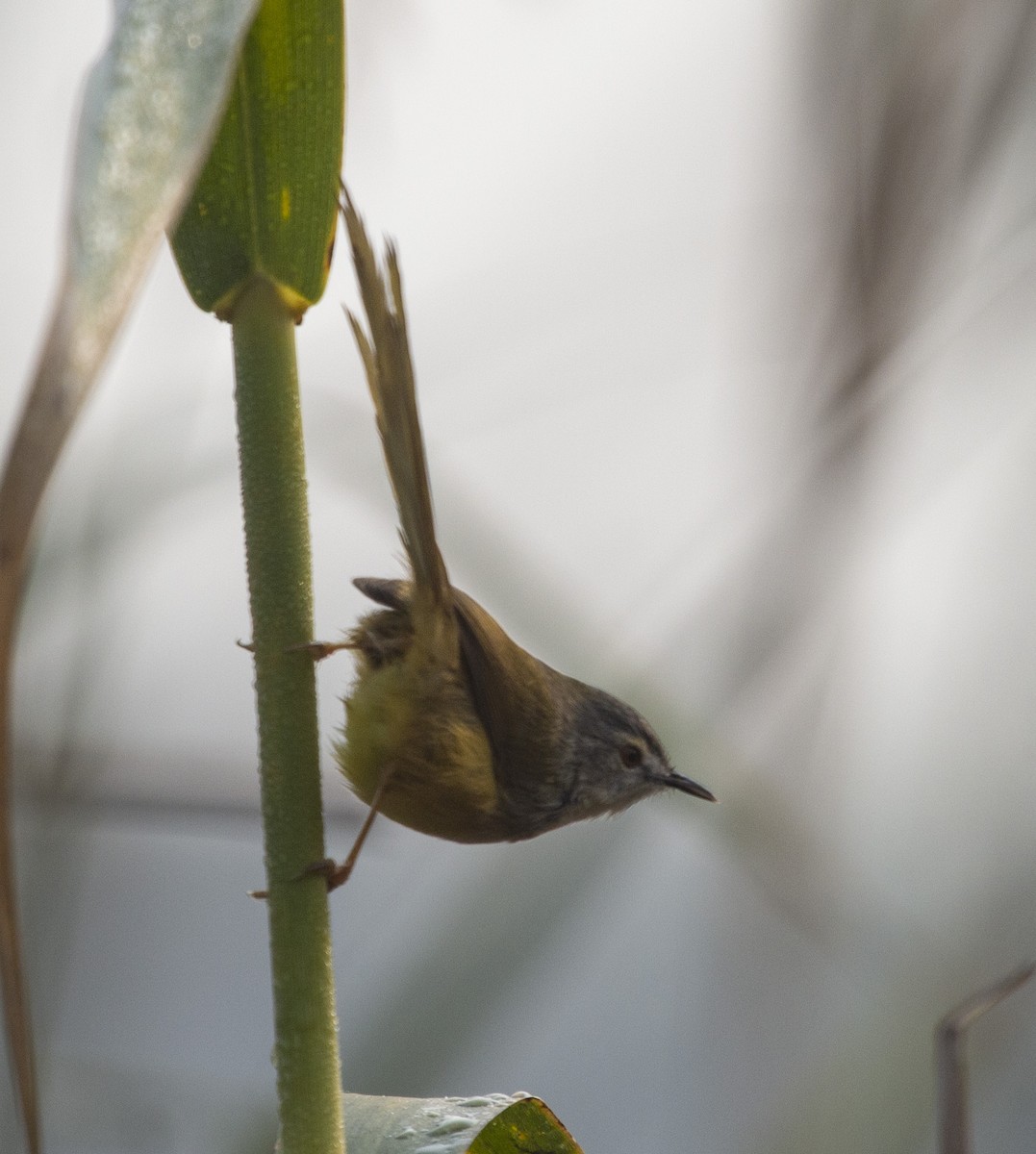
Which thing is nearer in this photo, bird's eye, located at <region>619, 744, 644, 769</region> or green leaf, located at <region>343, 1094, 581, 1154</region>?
green leaf, located at <region>343, 1094, 581, 1154</region>

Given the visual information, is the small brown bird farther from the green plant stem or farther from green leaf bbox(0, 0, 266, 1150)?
green leaf bbox(0, 0, 266, 1150)

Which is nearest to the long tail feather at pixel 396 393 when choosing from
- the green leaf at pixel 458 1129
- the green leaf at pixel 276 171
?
the green leaf at pixel 276 171

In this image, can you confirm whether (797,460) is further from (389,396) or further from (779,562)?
(389,396)

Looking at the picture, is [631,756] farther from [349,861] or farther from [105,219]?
[105,219]

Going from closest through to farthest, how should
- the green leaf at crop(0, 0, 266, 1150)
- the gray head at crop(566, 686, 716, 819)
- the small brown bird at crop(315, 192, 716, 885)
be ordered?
the green leaf at crop(0, 0, 266, 1150) → the small brown bird at crop(315, 192, 716, 885) → the gray head at crop(566, 686, 716, 819)

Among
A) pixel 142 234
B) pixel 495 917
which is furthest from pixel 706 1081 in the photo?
pixel 142 234

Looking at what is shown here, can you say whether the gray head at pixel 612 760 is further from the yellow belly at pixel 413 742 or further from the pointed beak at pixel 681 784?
the yellow belly at pixel 413 742

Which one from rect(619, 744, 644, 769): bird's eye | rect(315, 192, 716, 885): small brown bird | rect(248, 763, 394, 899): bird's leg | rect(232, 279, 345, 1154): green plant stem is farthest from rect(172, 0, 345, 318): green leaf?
rect(619, 744, 644, 769): bird's eye
